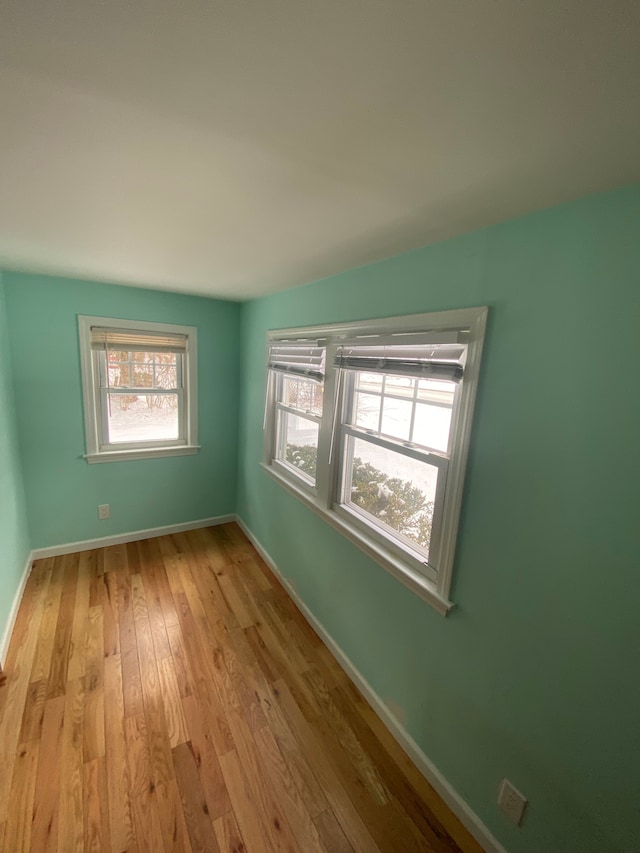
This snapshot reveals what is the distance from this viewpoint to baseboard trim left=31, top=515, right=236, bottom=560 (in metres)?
2.77

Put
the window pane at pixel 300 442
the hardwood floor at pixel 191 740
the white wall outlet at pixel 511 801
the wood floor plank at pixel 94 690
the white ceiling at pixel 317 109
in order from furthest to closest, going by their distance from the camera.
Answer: the window pane at pixel 300 442 → the wood floor plank at pixel 94 690 → the hardwood floor at pixel 191 740 → the white wall outlet at pixel 511 801 → the white ceiling at pixel 317 109

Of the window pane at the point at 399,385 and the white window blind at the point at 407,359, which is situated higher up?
the white window blind at the point at 407,359

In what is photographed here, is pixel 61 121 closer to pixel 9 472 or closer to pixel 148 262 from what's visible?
pixel 148 262

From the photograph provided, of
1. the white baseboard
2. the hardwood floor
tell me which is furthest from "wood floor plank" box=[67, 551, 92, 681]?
the white baseboard

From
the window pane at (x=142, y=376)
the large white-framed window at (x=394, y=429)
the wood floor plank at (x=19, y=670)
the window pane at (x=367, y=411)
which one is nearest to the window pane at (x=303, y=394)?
the large white-framed window at (x=394, y=429)

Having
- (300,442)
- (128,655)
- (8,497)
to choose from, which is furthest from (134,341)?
(128,655)

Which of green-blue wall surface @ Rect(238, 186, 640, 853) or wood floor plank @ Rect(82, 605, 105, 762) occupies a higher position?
green-blue wall surface @ Rect(238, 186, 640, 853)

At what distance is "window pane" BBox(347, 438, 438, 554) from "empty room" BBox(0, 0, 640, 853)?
0.06 feet

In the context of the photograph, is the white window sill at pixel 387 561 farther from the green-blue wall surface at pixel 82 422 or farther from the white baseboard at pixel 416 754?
the green-blue wall surface at pixel 82 422

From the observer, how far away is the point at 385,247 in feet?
4.69

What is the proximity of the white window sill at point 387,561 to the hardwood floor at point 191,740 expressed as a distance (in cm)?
81

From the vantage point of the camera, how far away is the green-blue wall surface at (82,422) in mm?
2461

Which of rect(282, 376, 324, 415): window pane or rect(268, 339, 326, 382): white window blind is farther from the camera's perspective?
rect(282, 376, 324, 415): window pane

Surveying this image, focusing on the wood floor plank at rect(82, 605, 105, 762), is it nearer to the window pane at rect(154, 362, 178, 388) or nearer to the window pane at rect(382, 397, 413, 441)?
the window pane at rect(154, 362, 178, 388)
